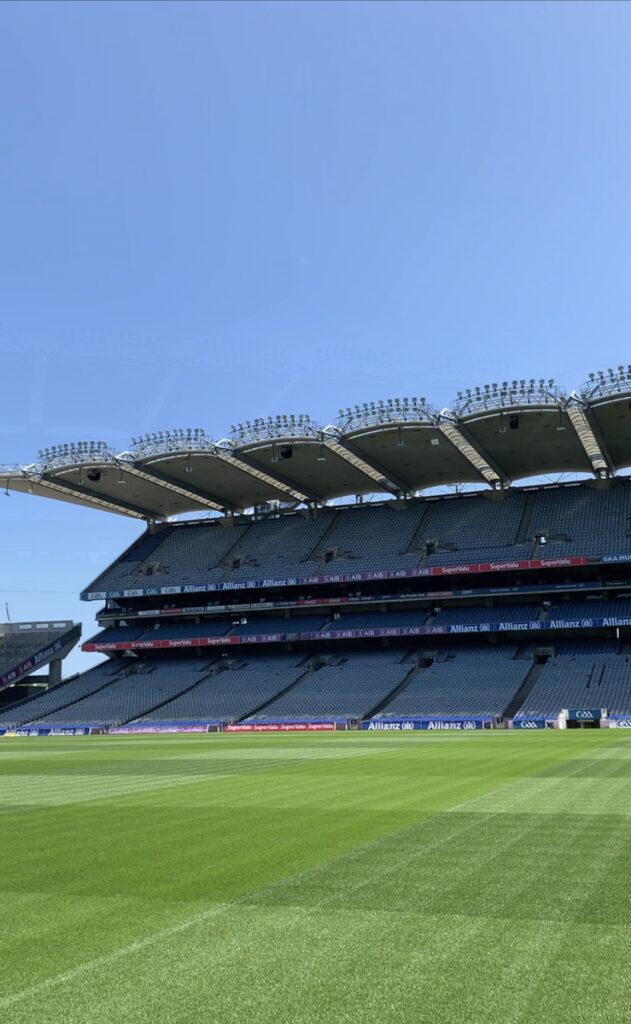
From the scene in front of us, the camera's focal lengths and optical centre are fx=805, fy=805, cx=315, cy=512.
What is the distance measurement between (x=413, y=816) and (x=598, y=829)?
271 cm

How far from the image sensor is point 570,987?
4.73 meters

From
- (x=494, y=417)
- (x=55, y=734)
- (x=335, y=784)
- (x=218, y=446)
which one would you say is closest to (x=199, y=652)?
(x=55, y=734)

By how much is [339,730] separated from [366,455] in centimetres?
1918

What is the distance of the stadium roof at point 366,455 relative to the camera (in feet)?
161

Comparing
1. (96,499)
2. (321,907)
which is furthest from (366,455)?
(321,907)

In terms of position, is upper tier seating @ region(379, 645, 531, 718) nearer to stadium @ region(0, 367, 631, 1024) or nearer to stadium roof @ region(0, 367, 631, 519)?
stadium @ region(0, 367, 631, 1024)

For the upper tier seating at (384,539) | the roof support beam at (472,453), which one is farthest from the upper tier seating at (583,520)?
the roof support beam at (472,453)

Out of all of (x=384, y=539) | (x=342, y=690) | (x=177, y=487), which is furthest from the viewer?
(x=384, y=539)

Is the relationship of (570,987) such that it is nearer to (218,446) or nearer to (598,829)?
(598,829)

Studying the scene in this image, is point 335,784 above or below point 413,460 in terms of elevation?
below

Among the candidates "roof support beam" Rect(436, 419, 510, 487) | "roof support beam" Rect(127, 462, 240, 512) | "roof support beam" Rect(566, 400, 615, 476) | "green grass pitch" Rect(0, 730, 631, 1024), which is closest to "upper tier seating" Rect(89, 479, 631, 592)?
"roof support beam" Rect(566, 400, 615, 476)

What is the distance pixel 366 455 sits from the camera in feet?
187

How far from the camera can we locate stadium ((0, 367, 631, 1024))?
17.4 feet

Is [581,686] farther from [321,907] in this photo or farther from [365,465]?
[321,907]
